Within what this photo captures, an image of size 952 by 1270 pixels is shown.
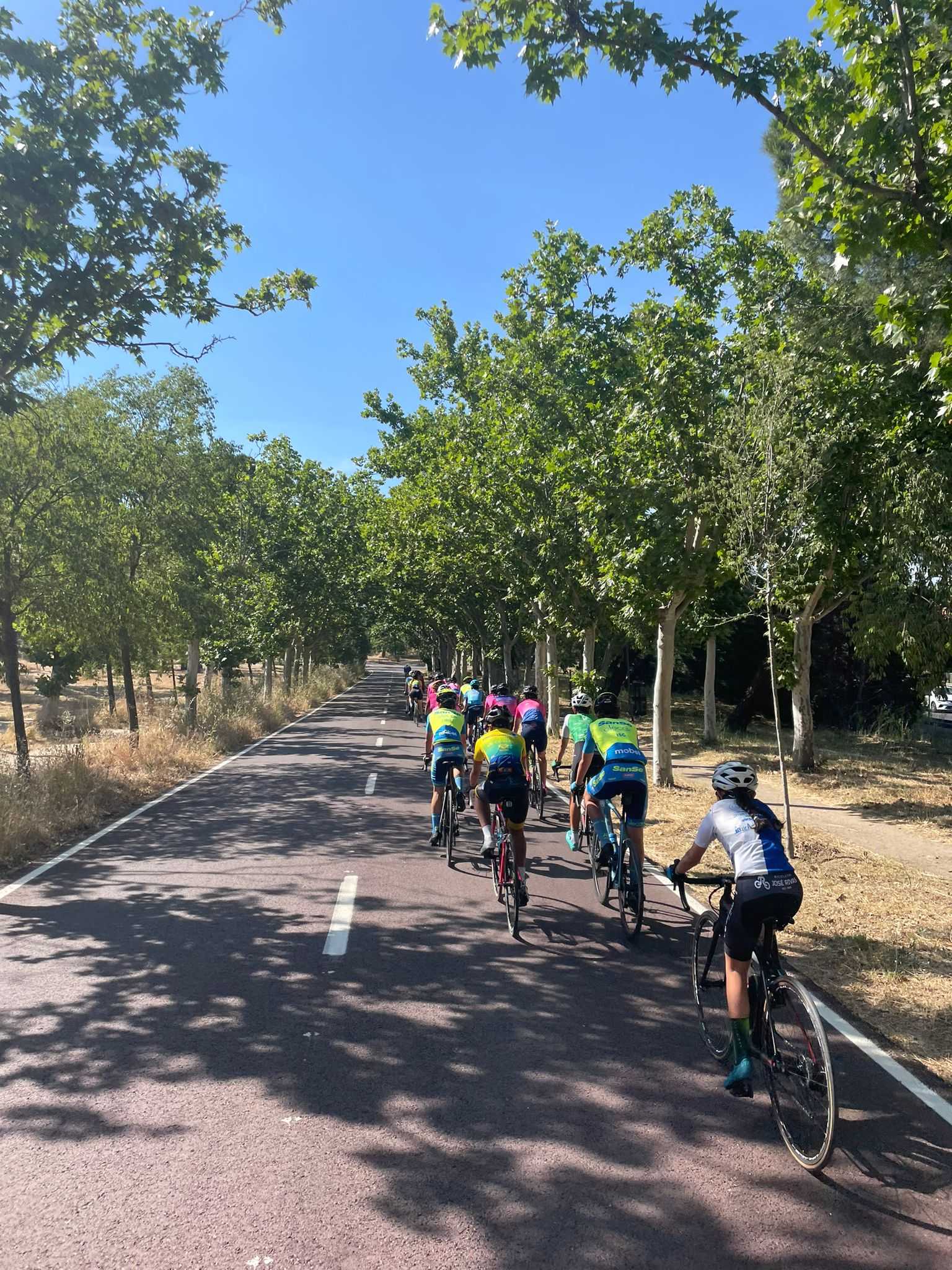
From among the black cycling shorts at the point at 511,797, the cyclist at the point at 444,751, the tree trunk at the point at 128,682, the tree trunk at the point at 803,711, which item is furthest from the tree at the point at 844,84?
the tree trunk at the point at 128,682

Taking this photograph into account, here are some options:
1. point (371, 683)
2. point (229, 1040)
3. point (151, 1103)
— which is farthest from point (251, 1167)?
point (371, 683)

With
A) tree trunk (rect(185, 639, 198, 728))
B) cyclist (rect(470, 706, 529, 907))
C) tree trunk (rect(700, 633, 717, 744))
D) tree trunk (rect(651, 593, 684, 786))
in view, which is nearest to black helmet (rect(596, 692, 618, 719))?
cyclist (rect(470, 706, 529, 907))

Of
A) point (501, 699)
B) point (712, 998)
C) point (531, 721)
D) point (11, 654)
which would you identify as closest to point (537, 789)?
point (531, 721)

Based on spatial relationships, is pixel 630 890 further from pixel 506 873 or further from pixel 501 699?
pixel 501 699

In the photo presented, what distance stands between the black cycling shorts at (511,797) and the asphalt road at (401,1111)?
90 centimetres

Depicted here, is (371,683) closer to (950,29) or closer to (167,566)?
(167,566)

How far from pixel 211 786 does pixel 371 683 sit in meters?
62.6

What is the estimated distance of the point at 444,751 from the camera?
9336mm

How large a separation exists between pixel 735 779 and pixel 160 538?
66.9ft

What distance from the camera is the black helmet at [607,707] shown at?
7621 millimetres

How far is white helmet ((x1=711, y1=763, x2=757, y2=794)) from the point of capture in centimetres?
446

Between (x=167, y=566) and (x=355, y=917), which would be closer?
(x=355, y=917)

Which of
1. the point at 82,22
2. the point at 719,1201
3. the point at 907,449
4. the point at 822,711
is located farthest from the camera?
the point at 822,711

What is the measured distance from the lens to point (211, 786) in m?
14.9
